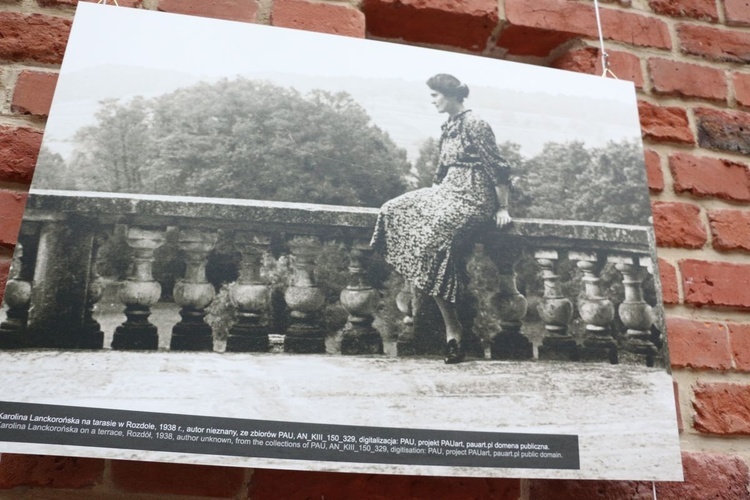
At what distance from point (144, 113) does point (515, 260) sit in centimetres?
64

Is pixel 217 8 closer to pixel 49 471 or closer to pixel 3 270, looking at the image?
pixel 3 270

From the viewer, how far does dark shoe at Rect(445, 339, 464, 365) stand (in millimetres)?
860

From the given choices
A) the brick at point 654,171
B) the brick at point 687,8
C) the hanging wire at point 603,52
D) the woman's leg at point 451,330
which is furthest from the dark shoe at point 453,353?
the brick at point 687,8

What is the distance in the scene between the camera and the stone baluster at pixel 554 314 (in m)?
0.90

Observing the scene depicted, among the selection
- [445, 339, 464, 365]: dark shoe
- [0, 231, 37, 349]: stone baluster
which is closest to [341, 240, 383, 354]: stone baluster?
[445, 339, 464, 365]: dark shoe

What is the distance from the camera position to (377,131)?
94cm

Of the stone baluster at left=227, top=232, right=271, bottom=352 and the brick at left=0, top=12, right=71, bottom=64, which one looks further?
the brick at left=0, top=12, right=71, bottom=64

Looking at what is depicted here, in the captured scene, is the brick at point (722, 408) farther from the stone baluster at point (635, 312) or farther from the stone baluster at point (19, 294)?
the stone baluster at point (19, 294)

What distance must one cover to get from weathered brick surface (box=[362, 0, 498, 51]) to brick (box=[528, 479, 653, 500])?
85 cm

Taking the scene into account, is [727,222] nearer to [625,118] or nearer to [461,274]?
[625,118]

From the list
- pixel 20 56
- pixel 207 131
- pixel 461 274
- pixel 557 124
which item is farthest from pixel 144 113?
pixel 557 124

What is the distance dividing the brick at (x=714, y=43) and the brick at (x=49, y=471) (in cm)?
133

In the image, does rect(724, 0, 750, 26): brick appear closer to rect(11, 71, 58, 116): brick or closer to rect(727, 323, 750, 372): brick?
rect(727, 323, 750, 372): brick
